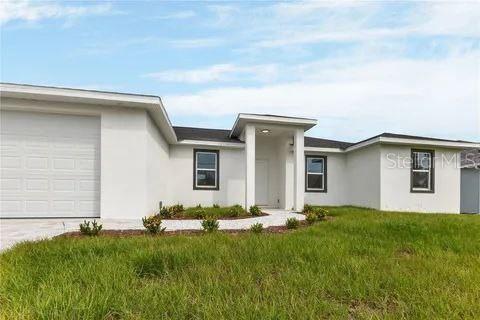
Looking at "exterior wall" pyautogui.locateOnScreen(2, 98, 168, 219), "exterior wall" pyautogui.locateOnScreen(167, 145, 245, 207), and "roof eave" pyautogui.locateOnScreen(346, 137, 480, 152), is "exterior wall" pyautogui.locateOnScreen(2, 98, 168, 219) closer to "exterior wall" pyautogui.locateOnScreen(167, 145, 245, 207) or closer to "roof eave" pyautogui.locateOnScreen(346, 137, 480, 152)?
"exterior wall" pyautogui.locateOnScreen(167, 145, 245, 207)

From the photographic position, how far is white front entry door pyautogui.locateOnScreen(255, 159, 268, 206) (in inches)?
543

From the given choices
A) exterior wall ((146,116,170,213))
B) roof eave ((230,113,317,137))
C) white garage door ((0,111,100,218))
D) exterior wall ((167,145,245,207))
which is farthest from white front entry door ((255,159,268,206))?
white garage door ((0,111,100,218))

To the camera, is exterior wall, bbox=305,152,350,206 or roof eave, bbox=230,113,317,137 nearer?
roof eave, bbox=230,113,317,137

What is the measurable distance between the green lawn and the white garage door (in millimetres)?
3967

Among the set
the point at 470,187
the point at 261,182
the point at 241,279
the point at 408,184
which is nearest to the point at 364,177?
the point at 408,184

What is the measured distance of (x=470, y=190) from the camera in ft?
48.6

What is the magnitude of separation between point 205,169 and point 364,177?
280 inches

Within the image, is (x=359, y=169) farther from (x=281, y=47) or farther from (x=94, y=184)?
(x=94, y=184)

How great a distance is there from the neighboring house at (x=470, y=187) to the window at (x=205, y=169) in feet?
40.0

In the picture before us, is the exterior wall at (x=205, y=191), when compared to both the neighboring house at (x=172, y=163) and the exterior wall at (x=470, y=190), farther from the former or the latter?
the exterior wall at (x=470, y=190)

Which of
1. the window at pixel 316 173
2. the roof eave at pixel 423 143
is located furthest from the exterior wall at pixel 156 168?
the roof eave at pixel 423 143

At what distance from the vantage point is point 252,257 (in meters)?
3.69

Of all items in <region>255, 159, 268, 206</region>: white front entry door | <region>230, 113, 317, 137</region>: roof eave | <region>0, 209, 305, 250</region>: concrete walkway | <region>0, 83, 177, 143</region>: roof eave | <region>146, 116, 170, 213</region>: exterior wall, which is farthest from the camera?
<region>255, 159, 268, 206</region>: white front entry door

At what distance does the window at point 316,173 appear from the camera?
14328mm
